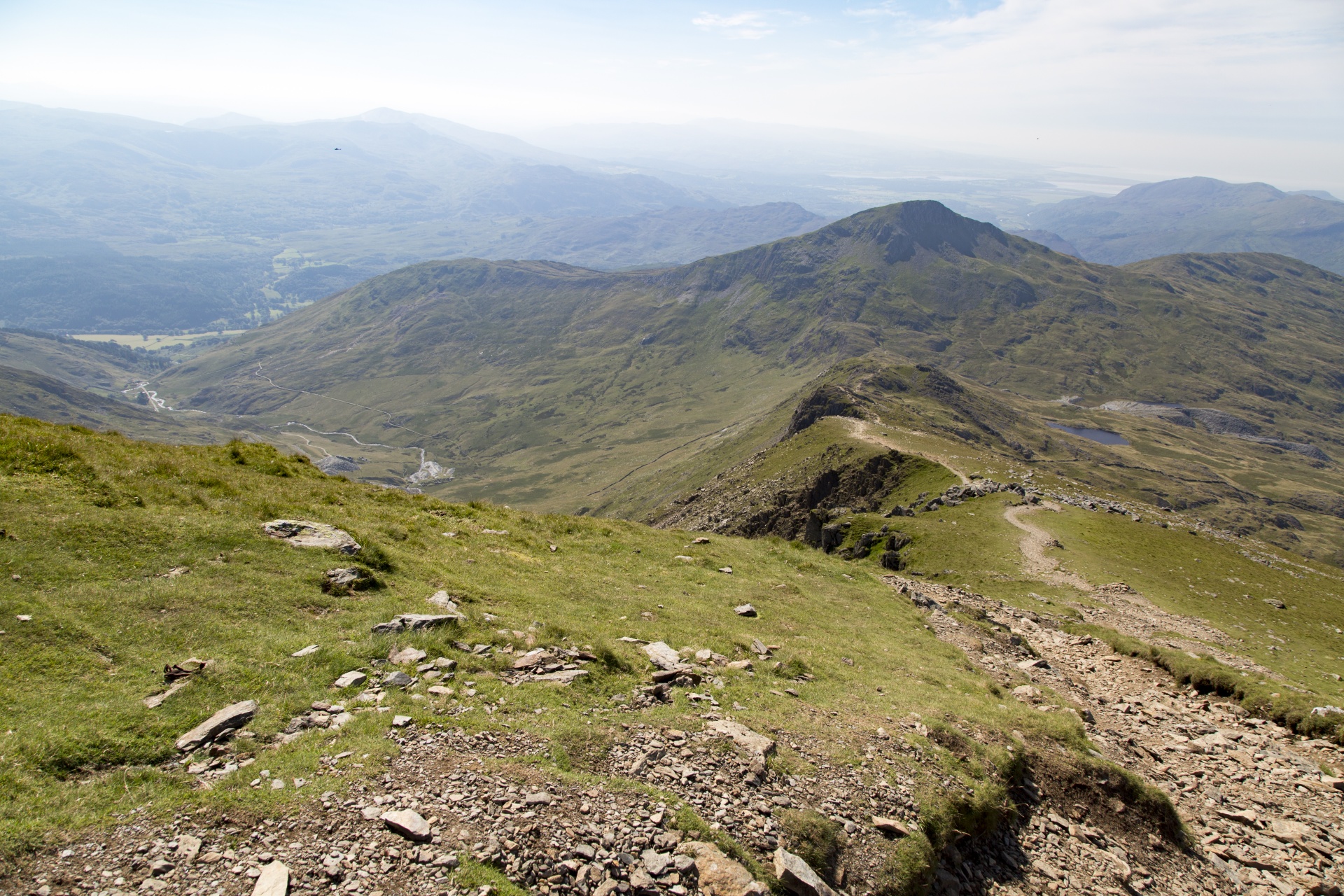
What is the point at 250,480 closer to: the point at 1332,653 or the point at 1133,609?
the point at 1133,609

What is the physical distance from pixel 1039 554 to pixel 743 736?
4730 centimetres

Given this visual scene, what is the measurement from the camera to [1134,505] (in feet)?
282

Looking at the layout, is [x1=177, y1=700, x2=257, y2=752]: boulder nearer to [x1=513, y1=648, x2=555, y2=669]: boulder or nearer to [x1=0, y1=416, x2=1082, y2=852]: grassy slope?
[x1=0, y1=416, x2=1082, y2=852]: grassy slope

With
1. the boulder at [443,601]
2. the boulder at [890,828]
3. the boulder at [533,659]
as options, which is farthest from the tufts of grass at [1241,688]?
the boulder at [443,601]

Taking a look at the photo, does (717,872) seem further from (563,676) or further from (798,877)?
(563,676)

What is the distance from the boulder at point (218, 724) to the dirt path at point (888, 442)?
76.8 m

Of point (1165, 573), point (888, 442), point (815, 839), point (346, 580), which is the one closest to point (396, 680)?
point (346, 580)

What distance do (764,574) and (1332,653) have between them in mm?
35235

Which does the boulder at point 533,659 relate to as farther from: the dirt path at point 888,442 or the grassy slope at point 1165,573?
the dirt path at point 888,442

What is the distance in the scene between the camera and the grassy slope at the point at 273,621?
11016 millimetres

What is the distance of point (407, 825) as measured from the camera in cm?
994

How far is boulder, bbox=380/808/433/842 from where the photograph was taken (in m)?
9.85

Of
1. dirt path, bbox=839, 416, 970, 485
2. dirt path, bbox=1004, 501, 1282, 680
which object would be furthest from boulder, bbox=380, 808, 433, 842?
dirt path, bbox=839, 416, 970, 485

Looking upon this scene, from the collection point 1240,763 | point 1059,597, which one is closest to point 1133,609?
point 1059,597
